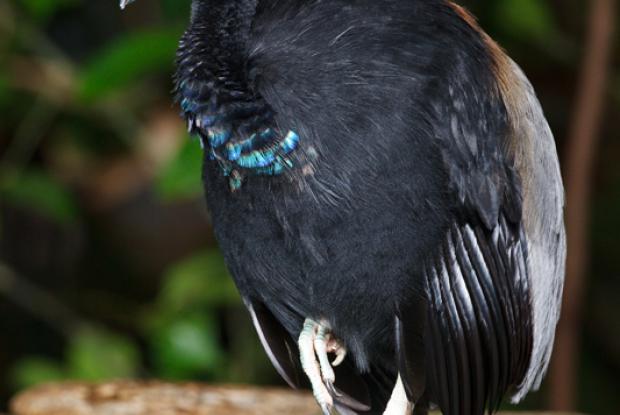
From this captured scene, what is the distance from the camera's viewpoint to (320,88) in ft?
6.54

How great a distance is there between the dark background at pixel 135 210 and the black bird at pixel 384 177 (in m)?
1.07

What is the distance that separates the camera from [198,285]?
137 inches

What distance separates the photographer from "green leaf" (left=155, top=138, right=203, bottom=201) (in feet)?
9.47

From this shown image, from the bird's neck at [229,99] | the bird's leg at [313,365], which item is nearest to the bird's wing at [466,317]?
the bird's leg at [313,365]

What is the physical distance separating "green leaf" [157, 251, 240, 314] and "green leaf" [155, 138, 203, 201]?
23.1 inches

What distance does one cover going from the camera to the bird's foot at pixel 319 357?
2229 millimetres

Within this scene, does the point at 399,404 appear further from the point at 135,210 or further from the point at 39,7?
the point at 135,210

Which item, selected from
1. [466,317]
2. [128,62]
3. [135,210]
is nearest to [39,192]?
[128,62]

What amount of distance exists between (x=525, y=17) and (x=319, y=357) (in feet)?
5.01

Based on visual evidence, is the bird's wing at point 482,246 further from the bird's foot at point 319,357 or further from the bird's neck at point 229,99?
the bird's neck at point 229,99

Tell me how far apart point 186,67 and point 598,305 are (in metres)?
2.75

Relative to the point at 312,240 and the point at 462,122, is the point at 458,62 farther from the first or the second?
the point at 312,240

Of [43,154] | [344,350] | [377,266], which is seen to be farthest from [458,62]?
[43,154]

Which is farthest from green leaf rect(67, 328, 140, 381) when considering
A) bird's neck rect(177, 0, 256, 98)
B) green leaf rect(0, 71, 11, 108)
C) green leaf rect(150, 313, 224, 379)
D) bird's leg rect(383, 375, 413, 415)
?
bird's neck rect(177, 0, 256, 98)
